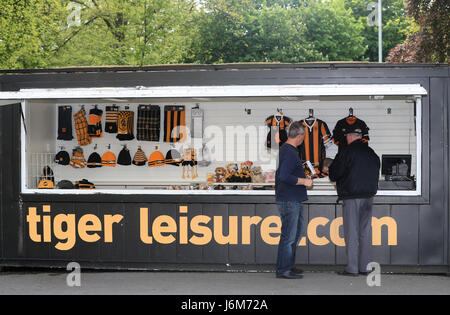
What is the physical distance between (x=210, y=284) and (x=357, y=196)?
2.18 meters

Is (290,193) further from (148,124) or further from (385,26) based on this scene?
(385,26)

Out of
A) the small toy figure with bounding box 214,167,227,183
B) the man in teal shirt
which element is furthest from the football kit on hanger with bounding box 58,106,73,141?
the man in teal shirt

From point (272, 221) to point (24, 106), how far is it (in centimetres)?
383

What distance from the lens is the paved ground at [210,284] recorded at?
22.5ft

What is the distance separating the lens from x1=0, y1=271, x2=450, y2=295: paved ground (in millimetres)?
6848

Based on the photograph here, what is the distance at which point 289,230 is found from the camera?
282 inches

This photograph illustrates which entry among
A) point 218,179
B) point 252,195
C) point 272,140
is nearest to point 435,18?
point 272,140

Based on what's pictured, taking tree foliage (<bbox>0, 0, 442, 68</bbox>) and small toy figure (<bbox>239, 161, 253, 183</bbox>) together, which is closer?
small toy figure (<bbox>239, 161, 253, 183</bbox>)

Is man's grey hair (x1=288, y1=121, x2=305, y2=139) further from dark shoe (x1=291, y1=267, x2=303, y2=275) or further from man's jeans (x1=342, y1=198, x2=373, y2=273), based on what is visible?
dark shoe (x1=291, y1=267, x2=303, y2=275)

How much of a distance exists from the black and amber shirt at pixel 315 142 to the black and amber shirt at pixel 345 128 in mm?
210

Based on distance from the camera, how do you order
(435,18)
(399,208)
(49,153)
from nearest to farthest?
(399,208), (49,153), (435,18)

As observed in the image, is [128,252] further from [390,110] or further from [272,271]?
[390,110]

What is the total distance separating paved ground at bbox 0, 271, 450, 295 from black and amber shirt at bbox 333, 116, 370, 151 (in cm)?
290

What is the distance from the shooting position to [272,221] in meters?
7.82
